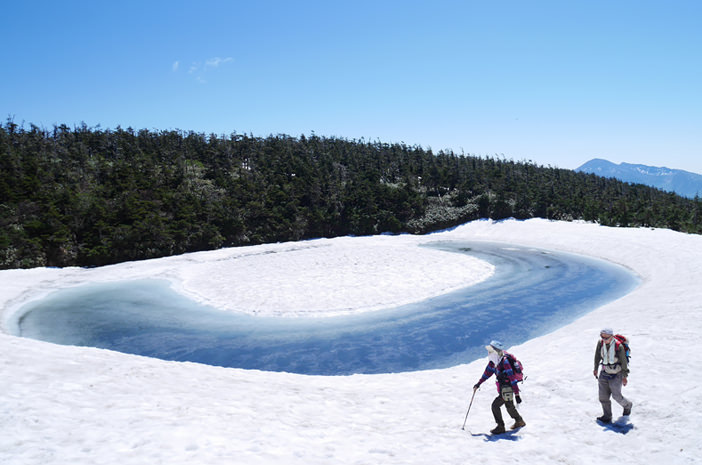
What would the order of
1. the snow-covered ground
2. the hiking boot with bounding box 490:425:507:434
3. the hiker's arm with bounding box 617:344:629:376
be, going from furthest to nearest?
the hiking boot with bounding box 490:425:507:434
the hiker's arm with bounding box 617:344:629:376
the snow-covered ground

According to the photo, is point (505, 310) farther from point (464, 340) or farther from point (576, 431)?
point (576, 431)

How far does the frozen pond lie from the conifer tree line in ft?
40.1

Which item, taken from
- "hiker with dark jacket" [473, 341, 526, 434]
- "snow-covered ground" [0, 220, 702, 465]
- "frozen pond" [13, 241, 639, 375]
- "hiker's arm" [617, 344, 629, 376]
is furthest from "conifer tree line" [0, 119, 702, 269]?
"hiker's arm" [617, 344, 629, 376]

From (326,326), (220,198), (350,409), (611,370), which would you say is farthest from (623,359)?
(220,198)

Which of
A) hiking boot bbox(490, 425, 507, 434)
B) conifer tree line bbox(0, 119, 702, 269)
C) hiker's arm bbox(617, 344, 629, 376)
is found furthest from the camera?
conifer tree line bbox(0, 119, 702, 269)

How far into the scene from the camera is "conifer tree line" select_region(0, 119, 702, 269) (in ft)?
128

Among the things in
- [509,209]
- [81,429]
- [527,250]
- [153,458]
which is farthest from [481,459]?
[509,209]

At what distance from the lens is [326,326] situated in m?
19.5

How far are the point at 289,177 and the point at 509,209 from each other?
37249 millimetres

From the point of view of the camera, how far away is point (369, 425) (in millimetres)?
9148

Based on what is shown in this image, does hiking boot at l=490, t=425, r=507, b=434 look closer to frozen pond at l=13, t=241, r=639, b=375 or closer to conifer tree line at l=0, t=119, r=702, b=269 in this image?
frozen pond at l=13, t=241, r=639, b=375

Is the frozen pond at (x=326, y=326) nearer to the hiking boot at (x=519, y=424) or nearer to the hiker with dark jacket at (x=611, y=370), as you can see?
the hiking boot at (x=519, y=424)

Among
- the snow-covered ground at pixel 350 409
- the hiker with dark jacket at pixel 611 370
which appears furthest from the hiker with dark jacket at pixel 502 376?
the hiker with dark jacket at pixel 611 370

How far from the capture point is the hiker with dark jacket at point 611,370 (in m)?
8.12
